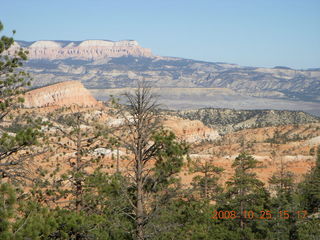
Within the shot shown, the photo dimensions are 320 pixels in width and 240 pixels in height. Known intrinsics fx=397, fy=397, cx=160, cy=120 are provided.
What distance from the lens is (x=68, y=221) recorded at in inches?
560

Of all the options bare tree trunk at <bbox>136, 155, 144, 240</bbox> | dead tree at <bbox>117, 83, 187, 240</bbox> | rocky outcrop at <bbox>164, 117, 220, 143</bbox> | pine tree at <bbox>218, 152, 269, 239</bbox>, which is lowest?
rocky outcrop at <bbox>164, 117, 220, 143</bbox>

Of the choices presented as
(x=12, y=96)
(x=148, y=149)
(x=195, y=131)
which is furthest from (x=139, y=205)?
(x=195, y=131)

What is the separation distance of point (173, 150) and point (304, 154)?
70.1 metres

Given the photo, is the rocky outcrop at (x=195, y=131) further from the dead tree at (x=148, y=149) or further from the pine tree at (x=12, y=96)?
the pine tree at (x=12, y=96)

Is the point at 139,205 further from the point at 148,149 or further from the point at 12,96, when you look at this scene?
the point at 12,96

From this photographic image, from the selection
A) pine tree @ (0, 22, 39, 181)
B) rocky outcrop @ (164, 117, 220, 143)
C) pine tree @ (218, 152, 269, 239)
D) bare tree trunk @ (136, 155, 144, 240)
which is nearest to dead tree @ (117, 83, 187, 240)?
bare tree trunk @ (136, 155, 144, 240)

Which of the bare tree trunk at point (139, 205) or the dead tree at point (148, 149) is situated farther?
the bare tree trunk at point (139, 205)

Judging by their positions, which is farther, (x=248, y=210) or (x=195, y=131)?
(x=195, y=131)

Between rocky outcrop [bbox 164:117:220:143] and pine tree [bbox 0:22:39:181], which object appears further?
rocky outcrop [bbox 164:117:220:143]

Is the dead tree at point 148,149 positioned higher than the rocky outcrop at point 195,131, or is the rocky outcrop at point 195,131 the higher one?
the dead tree at point 148,149

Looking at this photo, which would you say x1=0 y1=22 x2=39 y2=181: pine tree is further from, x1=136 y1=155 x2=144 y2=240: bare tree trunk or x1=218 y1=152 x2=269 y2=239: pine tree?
x1=218 y1=152 x2=269 y2=239: pine tree

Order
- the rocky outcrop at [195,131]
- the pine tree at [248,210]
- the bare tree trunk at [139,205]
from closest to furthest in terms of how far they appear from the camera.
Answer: the bare tree trunk at [139,205]
the pine tree at [248,210]
the rocky outcrop at [195,131]

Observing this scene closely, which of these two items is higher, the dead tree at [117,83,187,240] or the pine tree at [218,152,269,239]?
the dead tree at [117,83,187,240]

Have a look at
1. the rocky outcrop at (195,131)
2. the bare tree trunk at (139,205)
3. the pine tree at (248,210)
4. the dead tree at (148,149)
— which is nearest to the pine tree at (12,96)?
the dead tree at (148,149)
